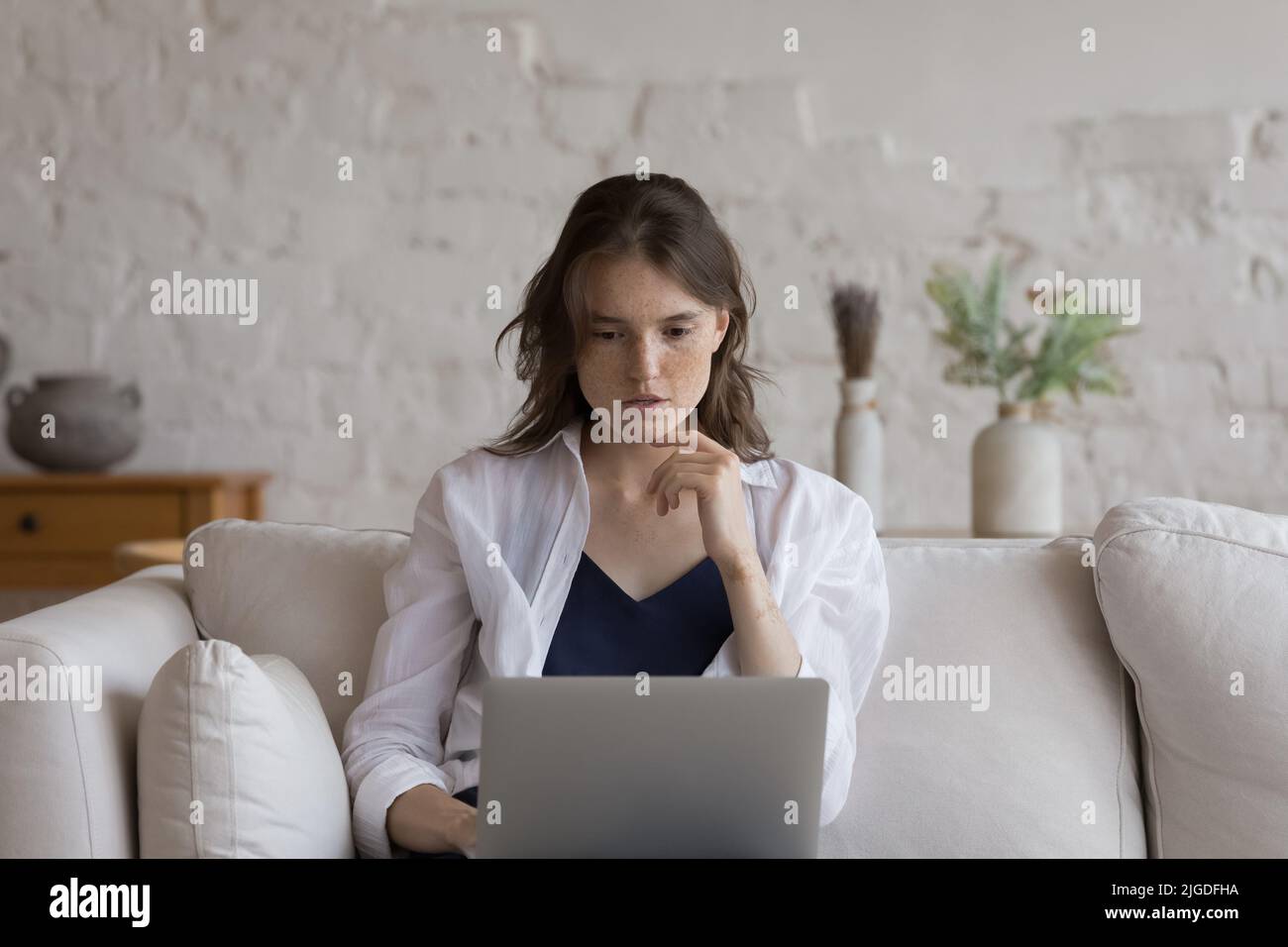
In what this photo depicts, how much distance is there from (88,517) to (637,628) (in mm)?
1969

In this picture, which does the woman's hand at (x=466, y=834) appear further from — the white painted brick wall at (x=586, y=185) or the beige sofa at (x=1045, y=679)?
the white painted brick wall at (x=586, y=185)

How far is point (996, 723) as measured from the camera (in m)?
1.59

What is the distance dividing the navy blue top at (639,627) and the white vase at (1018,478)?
39.0 inches

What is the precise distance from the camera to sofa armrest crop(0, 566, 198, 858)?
1.27 meters

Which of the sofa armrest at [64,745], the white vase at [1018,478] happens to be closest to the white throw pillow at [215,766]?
the sofa armrest at [64,745]

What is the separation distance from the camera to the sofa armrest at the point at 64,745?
4.16ft

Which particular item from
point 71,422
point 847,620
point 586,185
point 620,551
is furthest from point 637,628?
point 71,422

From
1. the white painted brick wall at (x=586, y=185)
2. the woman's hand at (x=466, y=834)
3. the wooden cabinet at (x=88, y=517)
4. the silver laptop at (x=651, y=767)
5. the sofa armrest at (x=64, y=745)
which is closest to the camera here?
the silver laptop at (x=651, y=767)

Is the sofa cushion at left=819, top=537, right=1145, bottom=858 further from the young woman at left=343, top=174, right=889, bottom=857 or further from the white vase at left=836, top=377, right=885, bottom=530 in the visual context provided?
the white vase at left=836, top=377, right=885, bottom=530

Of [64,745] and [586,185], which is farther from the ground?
[586,185]

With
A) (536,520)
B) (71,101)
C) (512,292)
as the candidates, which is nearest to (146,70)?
(71,101)

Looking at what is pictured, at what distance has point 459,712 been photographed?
62.7 inches

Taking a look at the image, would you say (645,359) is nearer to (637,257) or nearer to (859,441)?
(637,257)
